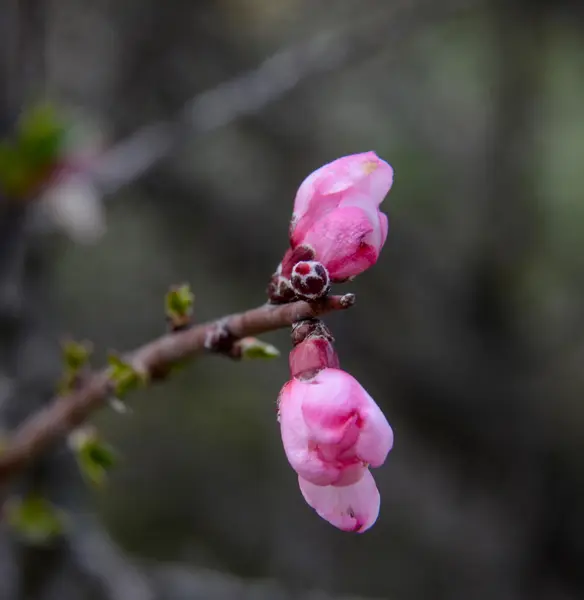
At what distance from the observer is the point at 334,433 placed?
0.62 metres

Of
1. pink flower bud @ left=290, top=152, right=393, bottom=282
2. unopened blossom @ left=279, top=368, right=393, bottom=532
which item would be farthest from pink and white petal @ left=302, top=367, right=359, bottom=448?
pink flower bud @ left=290, top=152, right=393, bottom=282

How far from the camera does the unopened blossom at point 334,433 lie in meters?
0.62

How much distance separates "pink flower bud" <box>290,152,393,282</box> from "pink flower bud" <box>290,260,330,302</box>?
37mm

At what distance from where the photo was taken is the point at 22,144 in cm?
169

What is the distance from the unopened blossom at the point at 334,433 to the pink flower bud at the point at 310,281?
0.22 feet

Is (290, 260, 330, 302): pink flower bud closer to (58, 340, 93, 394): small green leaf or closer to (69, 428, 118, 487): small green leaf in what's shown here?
(58, 340, 93, 394): small green leaf

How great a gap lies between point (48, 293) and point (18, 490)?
0.84 metres

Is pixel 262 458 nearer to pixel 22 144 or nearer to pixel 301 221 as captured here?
pixel 22 144

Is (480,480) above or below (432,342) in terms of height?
below

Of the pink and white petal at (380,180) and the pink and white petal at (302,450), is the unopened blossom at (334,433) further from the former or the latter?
the pink and white petal at (380,180)

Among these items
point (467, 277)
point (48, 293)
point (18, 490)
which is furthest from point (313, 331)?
point (467, 277)

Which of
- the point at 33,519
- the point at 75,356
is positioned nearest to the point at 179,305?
the point at 75,356

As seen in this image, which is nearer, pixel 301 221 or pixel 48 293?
pixel 301 221

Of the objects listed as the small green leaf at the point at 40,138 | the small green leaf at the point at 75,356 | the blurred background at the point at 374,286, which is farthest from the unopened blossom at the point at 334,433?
the blurred background at the point at 374,286
